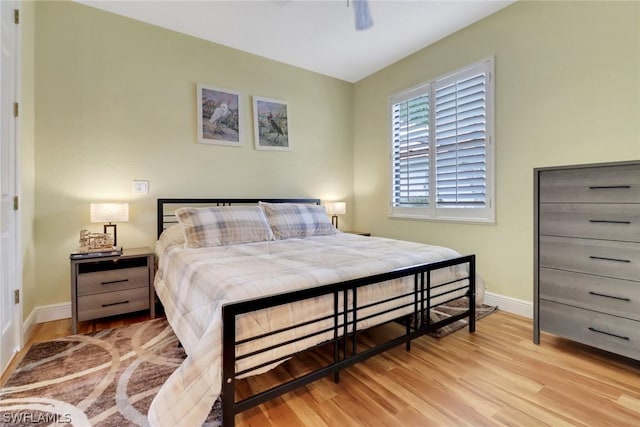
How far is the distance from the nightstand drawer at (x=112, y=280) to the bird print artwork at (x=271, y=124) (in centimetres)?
184

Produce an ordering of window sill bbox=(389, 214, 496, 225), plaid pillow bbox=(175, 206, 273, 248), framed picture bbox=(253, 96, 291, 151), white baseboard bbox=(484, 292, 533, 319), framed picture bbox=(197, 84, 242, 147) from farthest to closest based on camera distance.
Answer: framed picture bbox=(253, 96, 291, 151)
framed picture bbox=(197, 84, 242, 147)
window sill bbox=(389, 214, 496, 225)
white baseboard bbox=(484, 292, 533, 319)
plaid pillow bbox=(175, 206, 273, 248)

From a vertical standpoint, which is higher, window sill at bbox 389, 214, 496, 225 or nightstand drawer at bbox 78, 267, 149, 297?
window sill at bbox 389, 214, 496, 225

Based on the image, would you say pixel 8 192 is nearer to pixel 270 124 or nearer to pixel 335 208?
pixel 270 124

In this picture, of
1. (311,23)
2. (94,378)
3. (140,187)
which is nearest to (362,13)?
(311,23)

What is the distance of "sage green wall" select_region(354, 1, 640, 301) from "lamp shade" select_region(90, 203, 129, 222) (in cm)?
300

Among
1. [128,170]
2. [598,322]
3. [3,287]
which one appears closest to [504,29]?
[598,322]

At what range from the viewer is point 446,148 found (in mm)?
3287

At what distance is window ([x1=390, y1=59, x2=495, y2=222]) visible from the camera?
9.79 ft

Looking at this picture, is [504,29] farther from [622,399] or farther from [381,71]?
[622,399]

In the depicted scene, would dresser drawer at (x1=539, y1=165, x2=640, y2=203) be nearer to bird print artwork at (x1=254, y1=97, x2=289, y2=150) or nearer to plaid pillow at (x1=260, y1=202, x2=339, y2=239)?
plaid pillow at (x1=260, y1=202, x2=339, y2=239)

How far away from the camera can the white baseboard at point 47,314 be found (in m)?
2.47

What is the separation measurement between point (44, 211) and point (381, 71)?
12.9 feet

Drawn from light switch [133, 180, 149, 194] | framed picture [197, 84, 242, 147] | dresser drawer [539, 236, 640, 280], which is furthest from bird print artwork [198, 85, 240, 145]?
dresser drawer [539, 236, 640, 280]

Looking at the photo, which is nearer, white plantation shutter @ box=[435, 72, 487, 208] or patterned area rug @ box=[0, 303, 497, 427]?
patterned area rug @ box=[0, 303, 497, 427]
